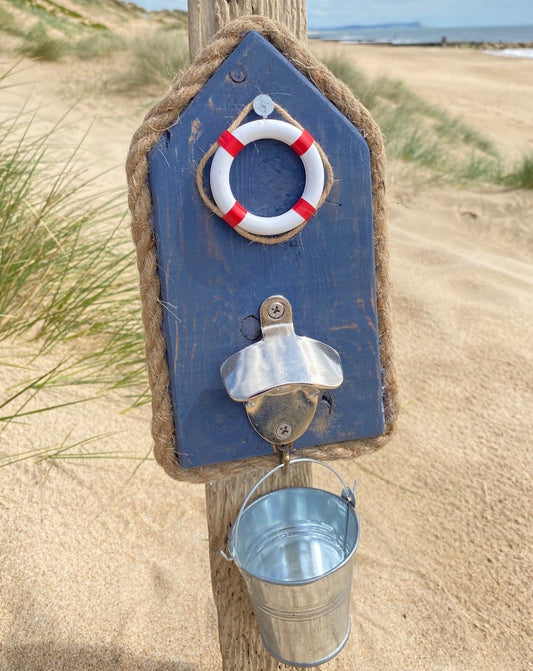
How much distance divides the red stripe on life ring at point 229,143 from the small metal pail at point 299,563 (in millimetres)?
530

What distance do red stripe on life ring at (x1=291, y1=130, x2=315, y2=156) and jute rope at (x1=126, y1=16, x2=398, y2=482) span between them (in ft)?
0.30

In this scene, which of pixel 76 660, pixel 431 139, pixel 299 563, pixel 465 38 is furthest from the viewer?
pixel 465 38

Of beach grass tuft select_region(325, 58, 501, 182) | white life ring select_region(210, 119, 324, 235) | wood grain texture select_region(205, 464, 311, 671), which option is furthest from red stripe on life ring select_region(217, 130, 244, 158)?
beach grass tuft select_region(325, 58, 501, 182)

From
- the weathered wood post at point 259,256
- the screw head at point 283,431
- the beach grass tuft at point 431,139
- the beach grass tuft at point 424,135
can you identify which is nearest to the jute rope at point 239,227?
the weathered wood post at point 259,256

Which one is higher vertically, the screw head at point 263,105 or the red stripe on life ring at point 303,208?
the screw head at point 263,105

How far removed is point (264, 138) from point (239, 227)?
0.14m

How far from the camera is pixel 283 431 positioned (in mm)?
1046

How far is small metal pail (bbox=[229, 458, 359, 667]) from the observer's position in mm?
1003

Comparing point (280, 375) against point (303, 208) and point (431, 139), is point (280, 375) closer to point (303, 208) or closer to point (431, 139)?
point (303, 208)

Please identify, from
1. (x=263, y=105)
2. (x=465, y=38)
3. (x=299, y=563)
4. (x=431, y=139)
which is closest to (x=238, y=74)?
(x=263, y=105)

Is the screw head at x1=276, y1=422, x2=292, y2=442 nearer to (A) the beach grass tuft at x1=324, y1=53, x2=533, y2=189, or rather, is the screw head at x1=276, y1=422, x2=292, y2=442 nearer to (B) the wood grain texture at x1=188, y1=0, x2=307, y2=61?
(B) the wood grain texture at x1=188, y1=0, x2=307, y2=61

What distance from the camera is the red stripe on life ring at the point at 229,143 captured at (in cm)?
95

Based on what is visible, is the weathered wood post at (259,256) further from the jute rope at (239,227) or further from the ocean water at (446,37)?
the ocean water at (446,37)

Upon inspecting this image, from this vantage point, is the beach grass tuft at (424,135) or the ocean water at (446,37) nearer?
the beach grass tuft at (424,135)
